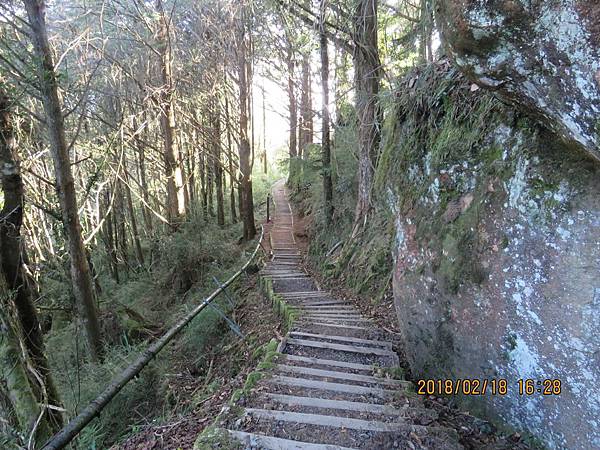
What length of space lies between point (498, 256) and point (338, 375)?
1988 mm

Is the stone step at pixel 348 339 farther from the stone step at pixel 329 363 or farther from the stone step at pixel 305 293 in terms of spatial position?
the stone step at pixel 305 293

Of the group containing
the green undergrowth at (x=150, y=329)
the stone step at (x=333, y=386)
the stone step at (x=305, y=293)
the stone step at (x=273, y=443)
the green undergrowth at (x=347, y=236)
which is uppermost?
the green undergrowth at (x=347, y=236)

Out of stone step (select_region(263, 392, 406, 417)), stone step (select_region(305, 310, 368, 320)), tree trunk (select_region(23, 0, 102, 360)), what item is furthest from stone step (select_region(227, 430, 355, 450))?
tree trunk (select_region(23, 0, 102, 360))

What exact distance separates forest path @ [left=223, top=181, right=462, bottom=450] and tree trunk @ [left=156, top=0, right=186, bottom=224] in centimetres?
730

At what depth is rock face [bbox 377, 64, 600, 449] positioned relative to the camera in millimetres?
2445

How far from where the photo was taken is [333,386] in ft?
11.7

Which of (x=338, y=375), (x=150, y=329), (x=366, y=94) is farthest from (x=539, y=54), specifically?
(x=150, y=329)

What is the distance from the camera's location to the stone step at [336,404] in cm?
313

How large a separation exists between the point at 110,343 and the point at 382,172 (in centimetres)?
746

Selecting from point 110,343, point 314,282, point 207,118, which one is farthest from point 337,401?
point 207,118

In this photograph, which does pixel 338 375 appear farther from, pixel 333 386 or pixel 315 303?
pixel 315 303

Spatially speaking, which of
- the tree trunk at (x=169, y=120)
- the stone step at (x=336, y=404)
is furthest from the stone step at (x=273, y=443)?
the tree trunk at (x=169, y=120)

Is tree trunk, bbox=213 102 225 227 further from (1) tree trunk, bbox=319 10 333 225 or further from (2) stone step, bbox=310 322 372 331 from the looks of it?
(2) stone step, bbox=310 322 372 331

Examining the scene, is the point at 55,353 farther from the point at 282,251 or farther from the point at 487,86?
the point at 487,86
